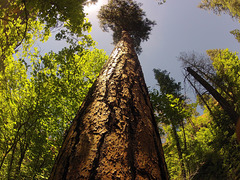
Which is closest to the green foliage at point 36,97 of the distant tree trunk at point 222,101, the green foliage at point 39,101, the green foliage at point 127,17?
the green foliage at point 39,101

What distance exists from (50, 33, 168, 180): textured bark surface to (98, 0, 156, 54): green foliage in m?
7.98

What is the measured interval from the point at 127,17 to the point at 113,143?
924cm

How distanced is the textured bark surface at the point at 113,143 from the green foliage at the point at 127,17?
7979mm

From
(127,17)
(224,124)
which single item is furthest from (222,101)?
(127,17)

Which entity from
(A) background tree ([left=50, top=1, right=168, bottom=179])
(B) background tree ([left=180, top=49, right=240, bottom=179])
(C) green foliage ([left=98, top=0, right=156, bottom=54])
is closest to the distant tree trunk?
(B) background tree ([left=180, top=49, right=240, bottom=179])

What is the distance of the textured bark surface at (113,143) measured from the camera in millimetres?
902

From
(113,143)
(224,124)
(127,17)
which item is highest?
(127,17)

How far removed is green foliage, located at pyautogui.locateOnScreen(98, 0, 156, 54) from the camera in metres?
8.77

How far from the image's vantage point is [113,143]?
3.45 ft

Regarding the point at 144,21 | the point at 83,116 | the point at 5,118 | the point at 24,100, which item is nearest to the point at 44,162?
the point at 5,118

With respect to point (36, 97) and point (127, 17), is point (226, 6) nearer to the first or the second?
point (127, 17)

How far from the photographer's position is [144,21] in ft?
30.2

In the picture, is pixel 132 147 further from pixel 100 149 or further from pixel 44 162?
pixel 44 162

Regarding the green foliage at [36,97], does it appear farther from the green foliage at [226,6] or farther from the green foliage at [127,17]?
the green foliage at [226,6]
